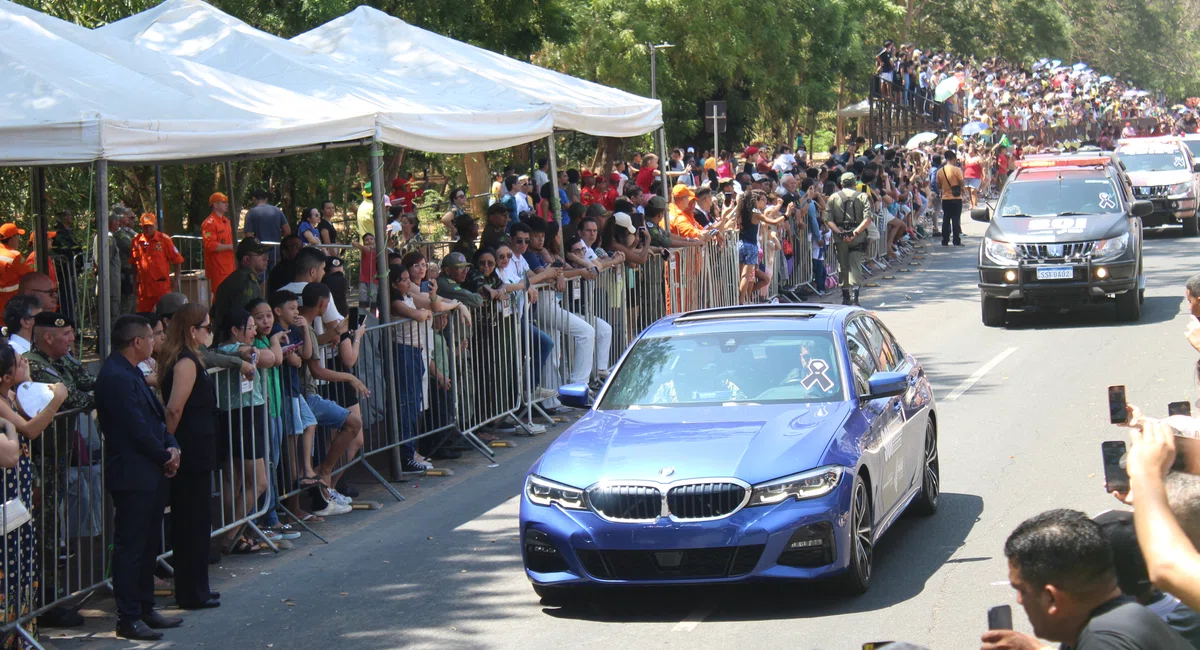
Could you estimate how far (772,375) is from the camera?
8.77 m

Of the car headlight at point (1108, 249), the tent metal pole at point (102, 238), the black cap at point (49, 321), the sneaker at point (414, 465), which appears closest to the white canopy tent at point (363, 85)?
the sneaker at point (414, 465)

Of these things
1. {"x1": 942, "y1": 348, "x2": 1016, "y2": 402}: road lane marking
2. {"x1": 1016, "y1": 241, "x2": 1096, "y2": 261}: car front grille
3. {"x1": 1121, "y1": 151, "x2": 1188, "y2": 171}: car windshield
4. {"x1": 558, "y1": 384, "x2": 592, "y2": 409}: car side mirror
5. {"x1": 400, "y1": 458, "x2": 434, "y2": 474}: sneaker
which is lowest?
{"x1": 400, "y1": 458, "x2": 434, "y2": 474}: sneaker

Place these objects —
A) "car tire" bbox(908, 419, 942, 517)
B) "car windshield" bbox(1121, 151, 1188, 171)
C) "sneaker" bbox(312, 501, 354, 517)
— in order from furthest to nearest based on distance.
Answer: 1. "car windshield" bbox(1121, 151, 1188, 171)
2. "sneaker" bbox(312, 501, 354, 517)
3. "car tire" bbox(908, 419, 942, 517)

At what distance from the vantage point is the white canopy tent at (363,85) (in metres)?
12.1

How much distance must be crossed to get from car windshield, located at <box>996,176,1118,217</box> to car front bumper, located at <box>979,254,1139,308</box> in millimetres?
1100

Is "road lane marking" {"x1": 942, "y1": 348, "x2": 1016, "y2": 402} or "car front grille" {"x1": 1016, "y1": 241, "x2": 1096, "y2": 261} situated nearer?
"road lane marking" {"x1": 942, "y1": 348, "x2": 1016, "y2": 402}

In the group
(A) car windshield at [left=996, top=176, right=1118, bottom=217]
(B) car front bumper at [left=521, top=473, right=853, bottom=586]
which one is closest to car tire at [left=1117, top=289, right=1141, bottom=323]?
(A) car windshield at [left=996, top=176, right=1118, bottom=217]

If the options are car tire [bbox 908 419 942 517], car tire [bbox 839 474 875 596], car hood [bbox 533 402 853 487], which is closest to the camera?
car hood [bbox 533 402 853 487]

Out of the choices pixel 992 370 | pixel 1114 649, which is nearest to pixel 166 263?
pixel 992 370

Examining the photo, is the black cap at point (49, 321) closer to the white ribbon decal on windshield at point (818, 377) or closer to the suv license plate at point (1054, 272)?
the white ribbon decal on windshield at point (818, 377)

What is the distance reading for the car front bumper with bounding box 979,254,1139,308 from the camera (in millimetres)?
17875

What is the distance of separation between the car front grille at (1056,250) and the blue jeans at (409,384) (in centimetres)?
940

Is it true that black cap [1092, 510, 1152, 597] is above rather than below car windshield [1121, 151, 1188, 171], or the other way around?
below

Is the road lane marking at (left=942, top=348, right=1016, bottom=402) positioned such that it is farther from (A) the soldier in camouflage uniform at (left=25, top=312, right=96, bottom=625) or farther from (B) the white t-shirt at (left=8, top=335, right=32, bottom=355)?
(B) the white t-shirt at (left=8, top=335, right=32, bottom=355)
